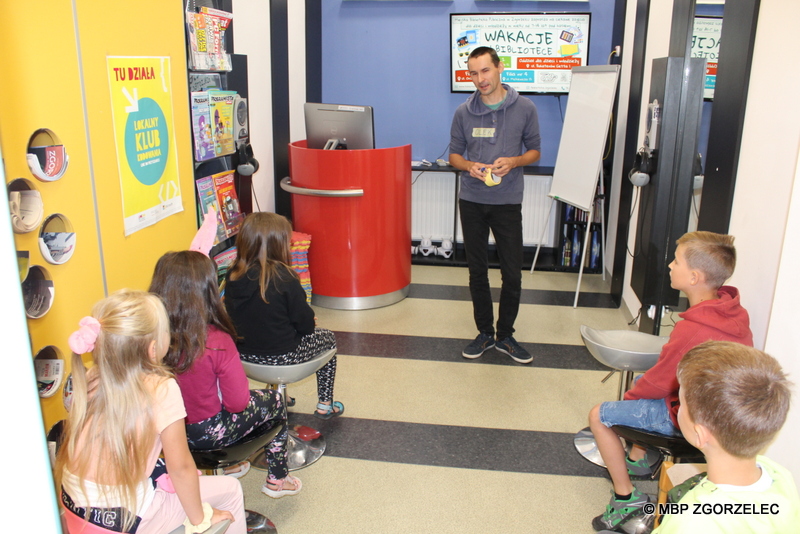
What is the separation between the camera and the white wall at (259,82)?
385 centimetres

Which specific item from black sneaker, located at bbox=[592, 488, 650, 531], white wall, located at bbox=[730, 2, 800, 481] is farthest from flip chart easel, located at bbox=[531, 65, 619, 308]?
black sneaker, located at bbox=[592, 488, 650, 531]

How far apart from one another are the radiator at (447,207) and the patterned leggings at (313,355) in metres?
2.78

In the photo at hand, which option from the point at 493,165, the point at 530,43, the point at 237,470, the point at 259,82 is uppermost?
the point at 530,43

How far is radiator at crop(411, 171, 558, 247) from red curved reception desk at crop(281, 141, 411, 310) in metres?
1.20

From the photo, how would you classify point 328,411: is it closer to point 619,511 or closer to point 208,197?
point 208,197

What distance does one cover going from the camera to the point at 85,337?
138 cm

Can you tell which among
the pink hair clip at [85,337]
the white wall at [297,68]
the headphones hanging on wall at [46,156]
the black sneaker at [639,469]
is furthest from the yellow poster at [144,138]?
the white wall at [297,68]

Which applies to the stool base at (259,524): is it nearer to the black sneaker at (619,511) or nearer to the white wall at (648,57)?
A: the black sneaker at (619,511)

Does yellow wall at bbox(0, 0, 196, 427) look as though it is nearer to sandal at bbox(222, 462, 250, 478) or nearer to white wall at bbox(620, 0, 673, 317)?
sandal at bbox(222, 462, 250, 478)

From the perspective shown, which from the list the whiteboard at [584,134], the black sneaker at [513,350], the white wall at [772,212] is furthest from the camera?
the whiteboard at [584,134]

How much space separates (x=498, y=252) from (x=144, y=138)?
198cm

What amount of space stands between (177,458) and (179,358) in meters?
0.41

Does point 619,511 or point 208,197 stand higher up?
point 208,197

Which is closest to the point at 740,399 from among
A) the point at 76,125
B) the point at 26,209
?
the point at 26,209
